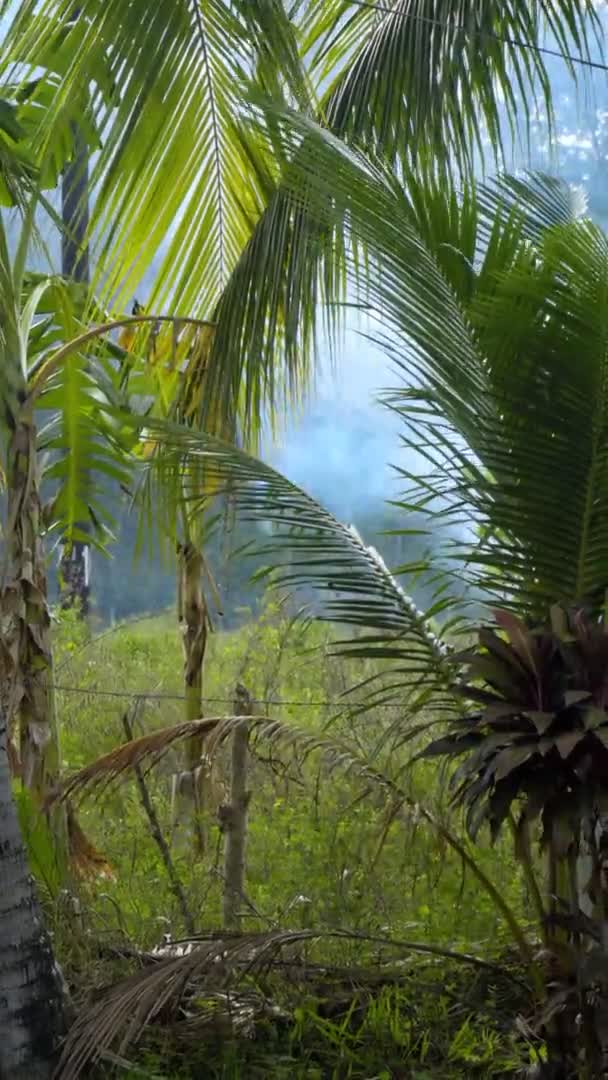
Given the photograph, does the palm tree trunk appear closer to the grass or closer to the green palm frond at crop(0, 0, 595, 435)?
the grass

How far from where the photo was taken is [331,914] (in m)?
4.21

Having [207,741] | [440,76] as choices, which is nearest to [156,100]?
[440,76]

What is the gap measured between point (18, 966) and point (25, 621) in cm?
169

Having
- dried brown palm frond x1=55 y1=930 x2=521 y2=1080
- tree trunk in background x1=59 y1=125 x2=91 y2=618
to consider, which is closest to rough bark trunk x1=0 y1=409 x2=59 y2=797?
tree trunk in background x1=59 y1=125 x2=91 y2=618

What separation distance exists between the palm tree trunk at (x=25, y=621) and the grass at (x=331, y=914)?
0.29 meters

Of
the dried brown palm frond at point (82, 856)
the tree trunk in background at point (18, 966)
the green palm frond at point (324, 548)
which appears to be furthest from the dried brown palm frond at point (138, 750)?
the dried brown palm frond at point (82, 856)

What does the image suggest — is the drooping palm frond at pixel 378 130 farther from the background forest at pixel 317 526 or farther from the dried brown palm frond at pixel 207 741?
the dried brown palm frond at pixel 207 741

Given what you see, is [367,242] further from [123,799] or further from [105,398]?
[123,799]

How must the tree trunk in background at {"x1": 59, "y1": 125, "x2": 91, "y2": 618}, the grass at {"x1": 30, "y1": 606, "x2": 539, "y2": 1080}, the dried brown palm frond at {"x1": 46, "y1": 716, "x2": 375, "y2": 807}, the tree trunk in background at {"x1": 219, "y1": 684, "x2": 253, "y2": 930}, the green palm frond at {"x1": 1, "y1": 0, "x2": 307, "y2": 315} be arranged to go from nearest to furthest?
1. the grass at {"x1": 30, "y1": 606, "x2": 539, "y2": 1080}
2. the dried brown palm frond at {"x1": 46, "y1": 716, "x2": 375, "y2": 807}
3. the green palm frond at {"x1": 1, "y1": 0, "x2": 307, "y2": 315}
4. the tree trunk in background at {"x1": 219, "y1": 684, "x2": 253, "y2": 930}
5. the tree trunk in background at {"x1": 59, "y1": 125, "x2": 91, "y2": 618}

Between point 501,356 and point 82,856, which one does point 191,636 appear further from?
point 501,356

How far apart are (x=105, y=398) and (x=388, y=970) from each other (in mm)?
2500

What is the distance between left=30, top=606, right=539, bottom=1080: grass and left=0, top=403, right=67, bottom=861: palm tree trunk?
0.29m

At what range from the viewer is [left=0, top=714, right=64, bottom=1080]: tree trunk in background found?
293 cm

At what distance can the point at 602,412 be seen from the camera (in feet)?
10.8
